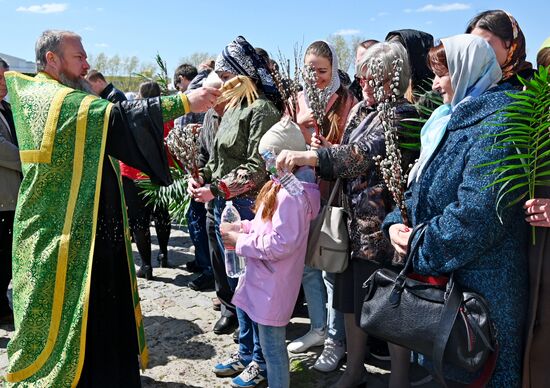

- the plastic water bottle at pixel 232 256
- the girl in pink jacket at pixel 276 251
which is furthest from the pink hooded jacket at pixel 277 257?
the plastic water bottle at pixel 232 256

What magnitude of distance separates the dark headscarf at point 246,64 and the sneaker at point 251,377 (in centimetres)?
169

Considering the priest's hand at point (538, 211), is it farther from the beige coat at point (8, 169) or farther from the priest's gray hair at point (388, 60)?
the beige coat at point (8, 169)

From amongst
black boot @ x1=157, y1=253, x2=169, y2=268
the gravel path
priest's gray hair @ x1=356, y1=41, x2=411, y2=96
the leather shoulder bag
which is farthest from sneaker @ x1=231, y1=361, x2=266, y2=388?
black boot @ x1=157, y1=253, x2=169, y2=268

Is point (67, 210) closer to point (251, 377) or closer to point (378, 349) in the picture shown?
point (251, 377)

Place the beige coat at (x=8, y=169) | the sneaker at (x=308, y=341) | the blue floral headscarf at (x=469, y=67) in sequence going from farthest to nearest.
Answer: the beige coat at (x=8, y=169) → the sneaker at (x=308, y=341) → the blue floral headscarf at (x=469, y=67)

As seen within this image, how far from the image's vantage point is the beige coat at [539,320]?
6.03 ft

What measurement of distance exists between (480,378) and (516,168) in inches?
30.9

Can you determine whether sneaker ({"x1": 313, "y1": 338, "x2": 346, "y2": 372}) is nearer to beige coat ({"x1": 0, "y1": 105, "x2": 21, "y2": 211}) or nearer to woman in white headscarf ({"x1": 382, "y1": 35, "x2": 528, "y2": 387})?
woman in white headscarf ({"x1": 382, "y1": 35, "x2": 528, "y2": 387})

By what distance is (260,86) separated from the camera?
10.5 ft

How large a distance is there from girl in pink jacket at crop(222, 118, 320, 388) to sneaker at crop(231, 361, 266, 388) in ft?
1.17

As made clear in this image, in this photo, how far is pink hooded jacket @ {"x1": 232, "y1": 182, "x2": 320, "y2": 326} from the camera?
2.56 m

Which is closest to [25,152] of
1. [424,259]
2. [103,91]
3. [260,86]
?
[260,86]

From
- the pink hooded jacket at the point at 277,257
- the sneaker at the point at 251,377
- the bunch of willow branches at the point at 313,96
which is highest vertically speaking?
the bunch of willow branches at the point at 313,96

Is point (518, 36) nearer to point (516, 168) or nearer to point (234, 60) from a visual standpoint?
point (516, 168)
